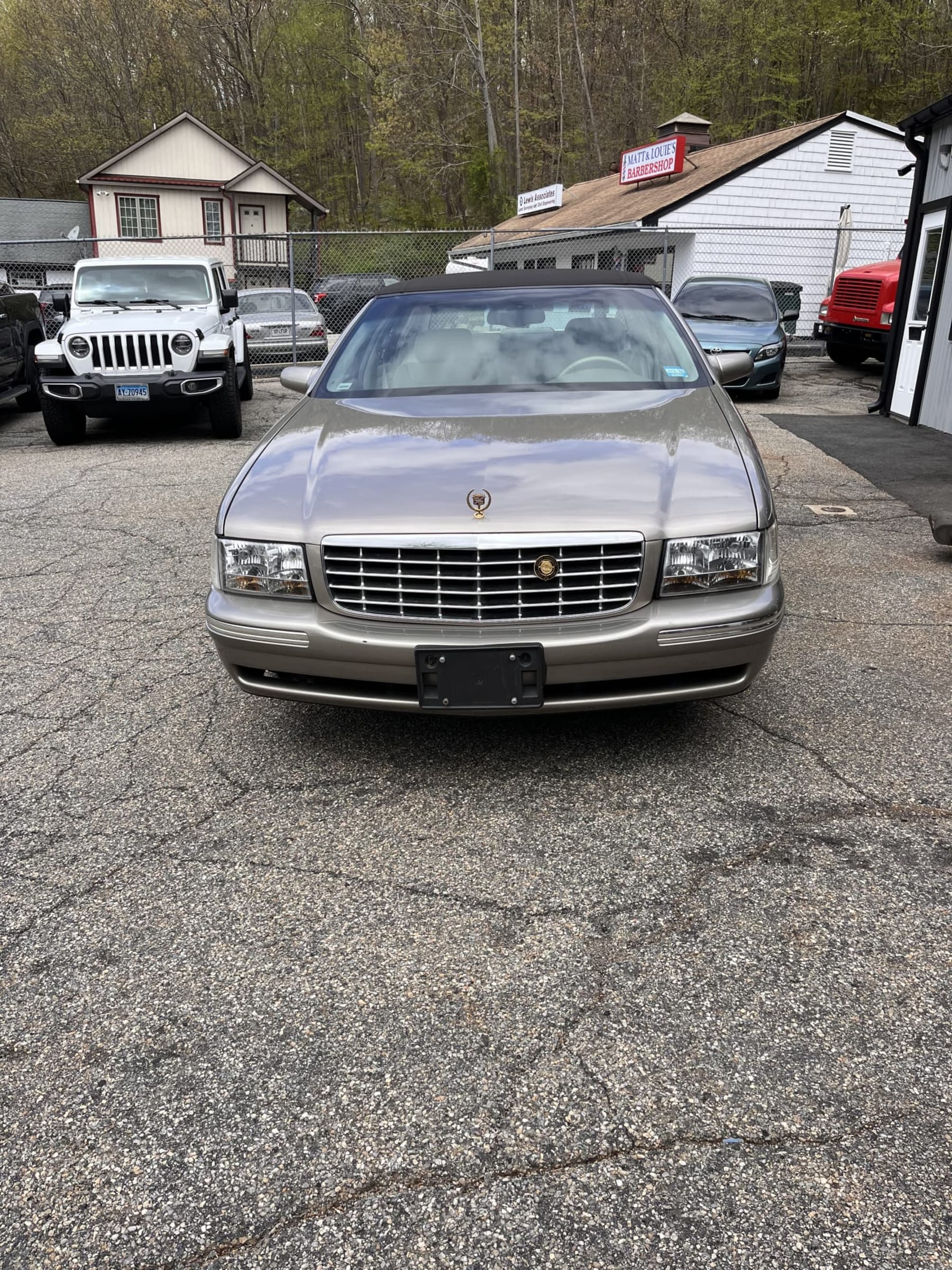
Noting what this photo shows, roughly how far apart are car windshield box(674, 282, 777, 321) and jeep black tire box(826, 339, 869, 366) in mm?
3081

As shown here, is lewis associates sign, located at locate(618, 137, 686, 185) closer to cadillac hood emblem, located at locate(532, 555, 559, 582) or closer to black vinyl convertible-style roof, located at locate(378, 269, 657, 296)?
black vinyl convertible-style roof, located at locate(378, 269, 657, 296)

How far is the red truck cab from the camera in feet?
50.5

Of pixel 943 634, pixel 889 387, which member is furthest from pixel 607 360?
pixel 889 387

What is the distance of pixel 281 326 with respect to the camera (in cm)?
1716

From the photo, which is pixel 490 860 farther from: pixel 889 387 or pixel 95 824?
pixel 889 387

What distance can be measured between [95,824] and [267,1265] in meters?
1.78

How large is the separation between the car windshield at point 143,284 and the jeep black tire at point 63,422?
1195 mm

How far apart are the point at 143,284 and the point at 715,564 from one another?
32.1 feet

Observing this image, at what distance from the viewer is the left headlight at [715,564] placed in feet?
10.4

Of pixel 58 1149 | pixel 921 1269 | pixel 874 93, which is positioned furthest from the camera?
pixel 874 93

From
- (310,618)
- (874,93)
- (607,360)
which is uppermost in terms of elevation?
(874,93)

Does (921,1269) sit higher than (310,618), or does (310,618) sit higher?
(310,618)

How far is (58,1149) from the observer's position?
200 cm

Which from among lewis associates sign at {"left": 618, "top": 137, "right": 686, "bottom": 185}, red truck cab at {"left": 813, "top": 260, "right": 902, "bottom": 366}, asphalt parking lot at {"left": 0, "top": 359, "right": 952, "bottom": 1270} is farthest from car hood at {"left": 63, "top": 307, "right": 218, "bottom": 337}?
lewis associates sign at {"left": 618, "top": 137, "right": 686, "bottom": 185}
